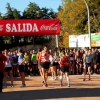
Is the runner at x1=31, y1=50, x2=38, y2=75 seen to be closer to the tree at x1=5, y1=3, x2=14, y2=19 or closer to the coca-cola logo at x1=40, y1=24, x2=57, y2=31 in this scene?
the coca-cola logo at x1=40, y1=24, x2=57, y2=31

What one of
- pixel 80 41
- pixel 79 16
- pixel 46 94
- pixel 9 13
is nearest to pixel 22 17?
pixel 9 13

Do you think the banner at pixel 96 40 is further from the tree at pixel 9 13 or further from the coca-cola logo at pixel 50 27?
the tree at pixel 9 13

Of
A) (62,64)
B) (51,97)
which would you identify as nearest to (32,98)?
(51,97)

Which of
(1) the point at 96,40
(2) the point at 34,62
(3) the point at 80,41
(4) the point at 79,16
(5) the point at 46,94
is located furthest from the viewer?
(4) the point at 79,16

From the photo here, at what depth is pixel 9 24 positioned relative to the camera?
19.3 meters

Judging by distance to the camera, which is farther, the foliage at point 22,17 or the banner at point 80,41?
the foliage at point 22,17

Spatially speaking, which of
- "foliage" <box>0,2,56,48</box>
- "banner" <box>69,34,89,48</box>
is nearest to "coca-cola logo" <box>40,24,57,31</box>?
"banner" <box>69,34,89,48</box>

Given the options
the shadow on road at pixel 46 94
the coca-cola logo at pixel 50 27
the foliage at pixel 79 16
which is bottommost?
the shadow on road at pixel 46 94

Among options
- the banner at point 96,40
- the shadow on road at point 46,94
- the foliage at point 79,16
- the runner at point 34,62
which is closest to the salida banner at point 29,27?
the shadow on road at point 46,94

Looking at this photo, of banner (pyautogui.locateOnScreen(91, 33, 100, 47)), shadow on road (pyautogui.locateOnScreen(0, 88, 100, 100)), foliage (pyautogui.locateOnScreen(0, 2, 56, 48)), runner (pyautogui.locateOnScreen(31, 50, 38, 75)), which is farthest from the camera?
foliage (pyautogui.locateOnScreen(0, 2, 56, 48))

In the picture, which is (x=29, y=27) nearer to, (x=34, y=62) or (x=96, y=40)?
(x=34, y=62)

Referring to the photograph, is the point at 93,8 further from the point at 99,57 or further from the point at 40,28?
the point at 40,28

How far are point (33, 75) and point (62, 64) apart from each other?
8.47m

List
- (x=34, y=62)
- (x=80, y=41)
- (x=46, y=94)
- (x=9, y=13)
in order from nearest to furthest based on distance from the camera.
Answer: (x=46, y=94) < (x=34, y=62) < (x=80, y=41) < (x=9, y=13)
